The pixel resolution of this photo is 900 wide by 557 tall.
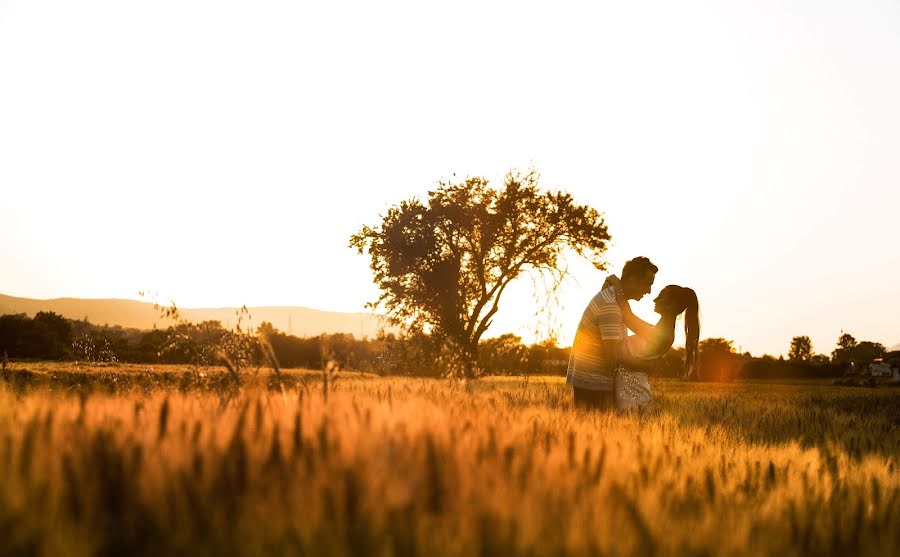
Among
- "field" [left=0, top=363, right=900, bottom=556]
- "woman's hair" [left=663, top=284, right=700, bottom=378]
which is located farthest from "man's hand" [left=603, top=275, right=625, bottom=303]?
"field" [left=0, top=363, right=900, bottom=556]

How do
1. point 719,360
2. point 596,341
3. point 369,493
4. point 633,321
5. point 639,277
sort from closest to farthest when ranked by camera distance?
point 369,493 < point 633,321 < point 639,277 < point 596,341 < point 719,360

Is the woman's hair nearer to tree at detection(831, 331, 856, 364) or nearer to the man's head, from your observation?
the man's head

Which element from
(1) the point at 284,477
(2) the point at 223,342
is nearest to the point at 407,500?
(1) the point at 284,477

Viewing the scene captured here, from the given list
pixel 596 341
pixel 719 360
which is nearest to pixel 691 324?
pixel 596 341

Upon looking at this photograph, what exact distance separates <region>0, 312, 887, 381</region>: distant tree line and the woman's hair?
487 mm

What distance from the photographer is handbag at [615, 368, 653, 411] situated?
8875 millimetres

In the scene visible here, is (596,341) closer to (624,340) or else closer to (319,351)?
(624,340)

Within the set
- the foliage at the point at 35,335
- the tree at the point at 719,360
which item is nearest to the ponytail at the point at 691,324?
the foliage at the point at 35,335

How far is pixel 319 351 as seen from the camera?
440 cm

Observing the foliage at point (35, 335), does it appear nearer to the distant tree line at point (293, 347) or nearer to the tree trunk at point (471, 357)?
the distant tree line at point (293, 347)

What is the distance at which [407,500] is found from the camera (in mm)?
1841

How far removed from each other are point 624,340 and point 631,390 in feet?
2.33

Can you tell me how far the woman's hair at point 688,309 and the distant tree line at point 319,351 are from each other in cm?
49

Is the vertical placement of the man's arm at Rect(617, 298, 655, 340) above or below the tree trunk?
above
